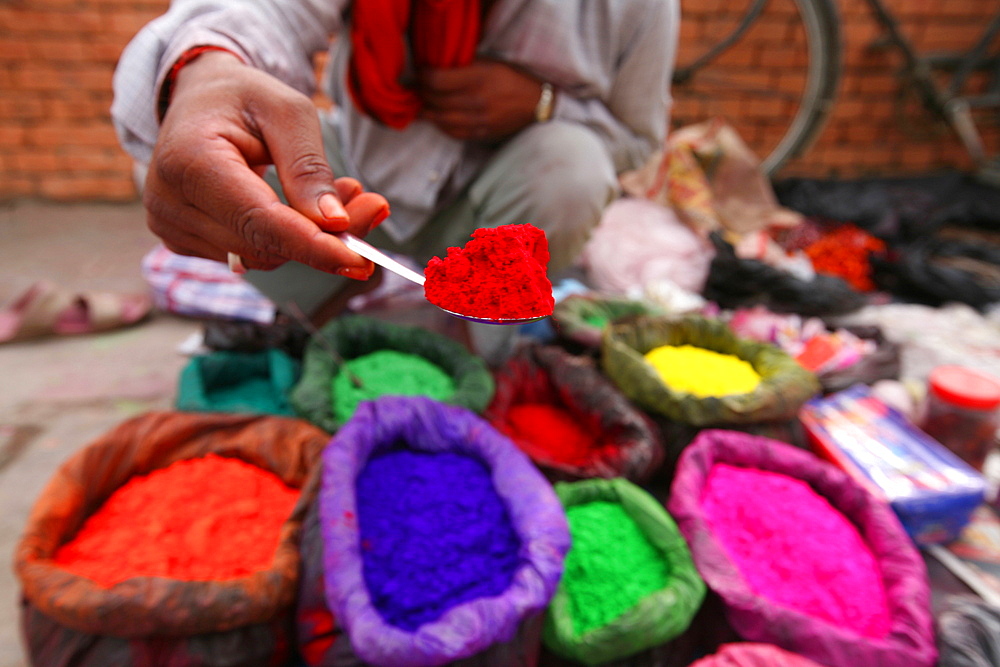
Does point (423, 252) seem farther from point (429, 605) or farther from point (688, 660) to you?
A: point (688, 660)

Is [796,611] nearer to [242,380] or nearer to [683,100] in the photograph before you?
[242,380]

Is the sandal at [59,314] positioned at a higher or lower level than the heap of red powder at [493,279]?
lower

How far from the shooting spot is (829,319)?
6.63ft

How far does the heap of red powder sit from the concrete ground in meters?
0.59

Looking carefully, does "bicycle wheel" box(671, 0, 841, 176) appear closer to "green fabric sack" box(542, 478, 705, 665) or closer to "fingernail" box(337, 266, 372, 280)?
"green fabric sack" box(542, 478, 705, 665)

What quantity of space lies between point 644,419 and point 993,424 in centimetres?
75

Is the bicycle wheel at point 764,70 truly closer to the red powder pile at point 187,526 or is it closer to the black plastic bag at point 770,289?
the black plastic bag at point 770,289

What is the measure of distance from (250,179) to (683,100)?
3.06m

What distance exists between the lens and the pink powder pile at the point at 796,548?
0.96 m

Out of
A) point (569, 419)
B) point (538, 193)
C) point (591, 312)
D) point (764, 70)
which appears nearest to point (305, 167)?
point (538, 193)

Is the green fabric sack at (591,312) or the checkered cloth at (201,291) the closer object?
the green fabric sack at (591,312)

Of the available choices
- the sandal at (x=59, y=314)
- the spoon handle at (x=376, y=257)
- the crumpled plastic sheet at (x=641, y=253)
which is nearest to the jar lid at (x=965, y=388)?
the crumpled plastic sheet at (x=641, y=253)

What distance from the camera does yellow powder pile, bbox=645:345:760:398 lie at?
4.58ft

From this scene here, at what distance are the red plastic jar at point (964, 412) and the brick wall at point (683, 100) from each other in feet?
7.38
